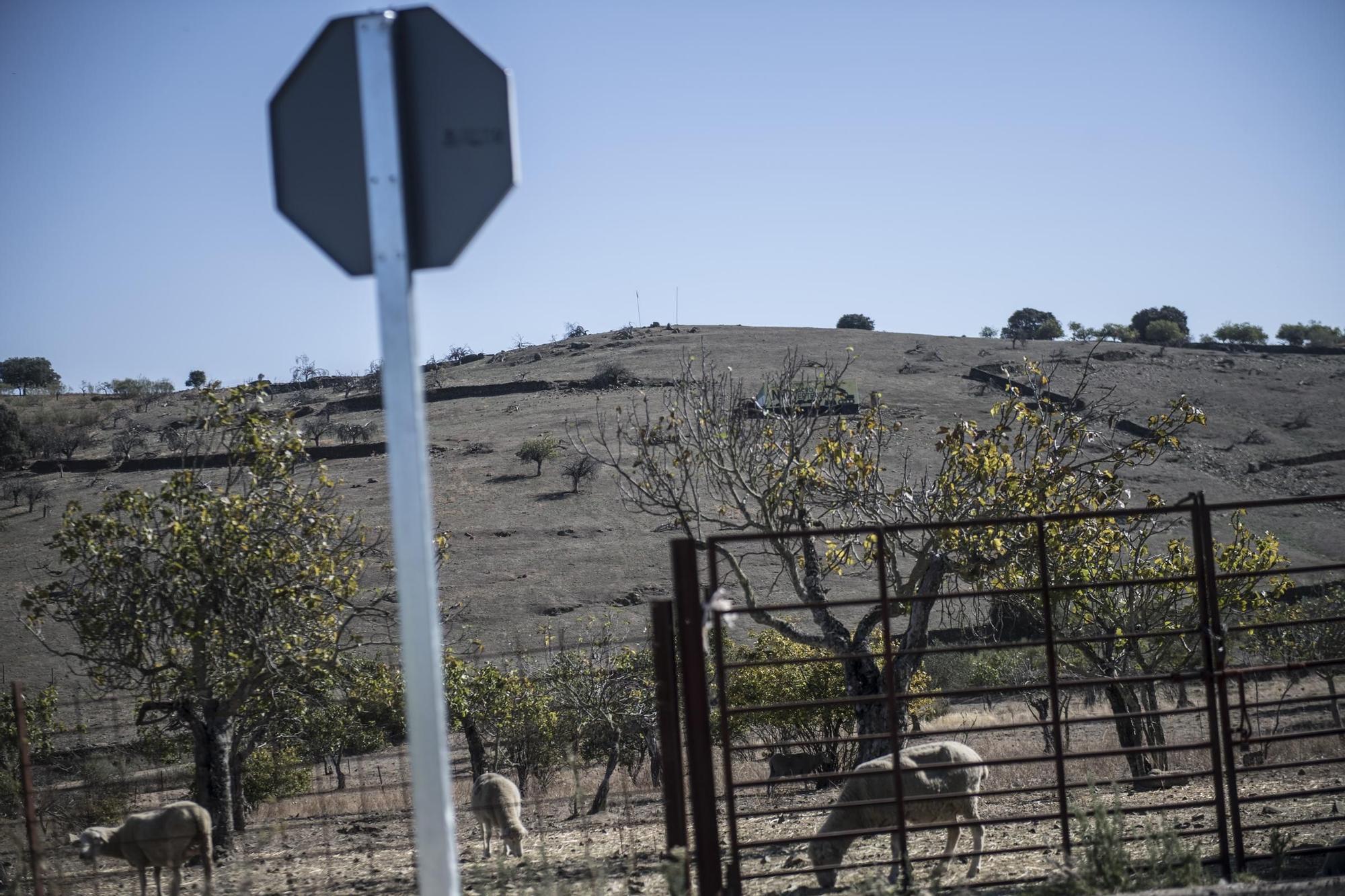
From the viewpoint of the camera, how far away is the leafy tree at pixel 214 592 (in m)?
13.3

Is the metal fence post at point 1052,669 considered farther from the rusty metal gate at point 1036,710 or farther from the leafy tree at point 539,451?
the leafy tree at point 539,451

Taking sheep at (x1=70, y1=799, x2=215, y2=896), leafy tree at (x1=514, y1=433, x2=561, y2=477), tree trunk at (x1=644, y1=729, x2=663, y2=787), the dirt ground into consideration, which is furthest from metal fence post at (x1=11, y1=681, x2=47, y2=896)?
leafy tree at (x1=514, y1=433, x2=561, y2=477)

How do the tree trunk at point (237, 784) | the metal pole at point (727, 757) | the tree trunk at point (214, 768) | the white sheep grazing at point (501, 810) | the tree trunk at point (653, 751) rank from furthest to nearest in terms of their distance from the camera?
the tree trunk at point (653, 751) → the tree trunk at point (237, 784) → the tree trunk at point (214, 768) → the white sheep grazing at point (501, 810) → the metal pole at point (727, 757)

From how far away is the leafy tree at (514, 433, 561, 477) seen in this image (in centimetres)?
5906

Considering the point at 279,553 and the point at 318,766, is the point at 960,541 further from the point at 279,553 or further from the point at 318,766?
the point at 318,766

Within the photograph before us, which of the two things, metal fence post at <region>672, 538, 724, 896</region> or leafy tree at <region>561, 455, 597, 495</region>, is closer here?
metal fence post at <region>672, 538, 724, 896</region>

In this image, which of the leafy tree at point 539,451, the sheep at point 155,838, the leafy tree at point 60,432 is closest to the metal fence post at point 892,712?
the sheep at point 155,838

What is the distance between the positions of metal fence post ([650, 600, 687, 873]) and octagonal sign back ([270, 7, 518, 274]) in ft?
10.4

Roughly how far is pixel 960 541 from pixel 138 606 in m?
10.6

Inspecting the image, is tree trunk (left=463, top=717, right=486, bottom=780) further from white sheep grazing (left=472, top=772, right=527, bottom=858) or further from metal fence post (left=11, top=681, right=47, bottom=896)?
metal fence post (left=11, top=681, right=47, bottom=896)

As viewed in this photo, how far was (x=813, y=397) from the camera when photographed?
15008mm

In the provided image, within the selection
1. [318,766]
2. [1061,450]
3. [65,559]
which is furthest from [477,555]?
[1061,450]

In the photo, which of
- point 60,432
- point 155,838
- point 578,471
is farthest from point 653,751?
point 60,432

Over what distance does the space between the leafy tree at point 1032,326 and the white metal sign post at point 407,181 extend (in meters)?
90.0
